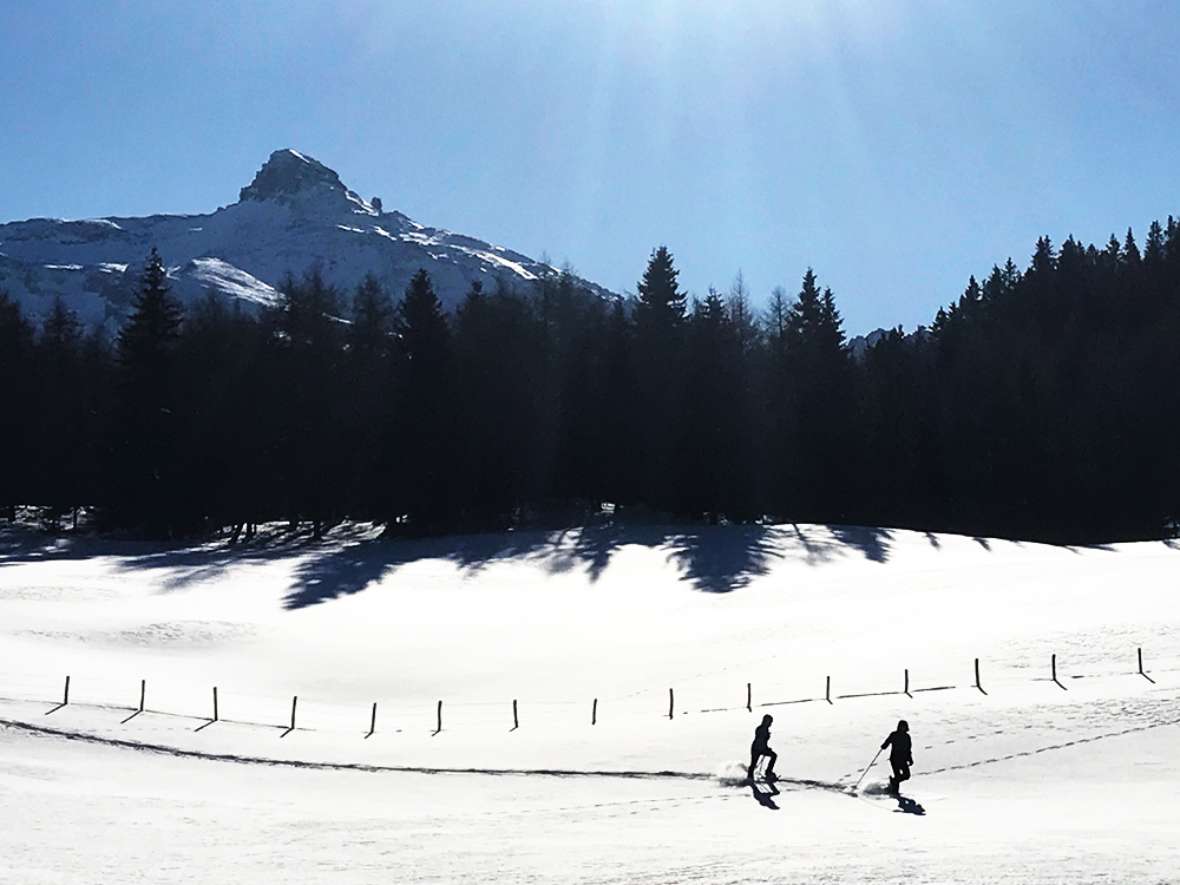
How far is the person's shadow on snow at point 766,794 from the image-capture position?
19672 millimetres

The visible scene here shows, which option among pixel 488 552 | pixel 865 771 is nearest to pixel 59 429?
pixel 488 552

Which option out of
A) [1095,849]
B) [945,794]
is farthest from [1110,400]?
[1095,849]

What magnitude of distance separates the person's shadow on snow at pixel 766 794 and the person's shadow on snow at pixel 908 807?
2.04 meters

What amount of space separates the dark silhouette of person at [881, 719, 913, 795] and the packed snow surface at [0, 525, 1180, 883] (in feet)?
1.13

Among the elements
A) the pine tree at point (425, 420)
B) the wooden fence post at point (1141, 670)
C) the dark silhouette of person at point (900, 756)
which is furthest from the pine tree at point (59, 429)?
the dark silhouette of person at point (900, 756)

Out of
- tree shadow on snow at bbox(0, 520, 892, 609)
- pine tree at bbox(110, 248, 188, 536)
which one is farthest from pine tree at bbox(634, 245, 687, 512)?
pine tree at bbox(110, 248, 188, 536)

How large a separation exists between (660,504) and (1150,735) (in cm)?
4450

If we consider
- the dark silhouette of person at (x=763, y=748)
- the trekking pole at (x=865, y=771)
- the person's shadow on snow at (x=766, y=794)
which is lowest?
the person's shadow on snow at (x=766, y=794)

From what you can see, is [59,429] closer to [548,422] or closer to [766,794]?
[548,422]

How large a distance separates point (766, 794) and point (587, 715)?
364 inches

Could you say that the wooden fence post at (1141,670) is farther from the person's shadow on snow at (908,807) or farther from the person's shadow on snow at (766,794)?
the person's shadow on snow at (766,794)

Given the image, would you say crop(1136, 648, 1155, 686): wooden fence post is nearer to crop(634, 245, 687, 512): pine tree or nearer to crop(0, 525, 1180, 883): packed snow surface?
crop(0, 525, 1180, 883): packed snow surface

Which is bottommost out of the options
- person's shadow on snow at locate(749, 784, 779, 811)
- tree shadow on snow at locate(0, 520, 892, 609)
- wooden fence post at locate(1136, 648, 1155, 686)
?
person's shadow on snow at locate(749, 784, 779, 811)

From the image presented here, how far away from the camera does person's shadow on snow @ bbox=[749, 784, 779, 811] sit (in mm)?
19672
